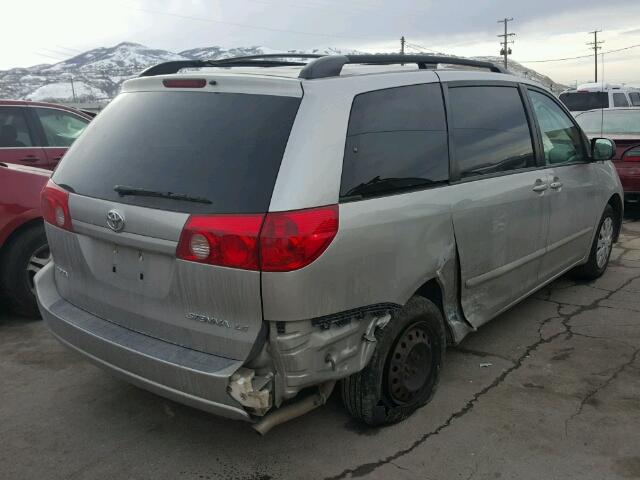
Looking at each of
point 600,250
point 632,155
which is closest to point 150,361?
point 600,250

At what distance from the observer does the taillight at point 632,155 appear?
26.1 feet

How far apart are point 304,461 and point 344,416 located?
444 mm

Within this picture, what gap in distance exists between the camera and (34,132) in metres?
6.62

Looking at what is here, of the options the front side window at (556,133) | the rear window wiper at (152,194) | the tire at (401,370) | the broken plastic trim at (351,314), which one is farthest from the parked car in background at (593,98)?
the rear window wiper at (152,194)

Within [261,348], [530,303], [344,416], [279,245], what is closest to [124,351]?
[261,348]

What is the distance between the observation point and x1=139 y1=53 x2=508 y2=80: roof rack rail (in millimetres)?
2656

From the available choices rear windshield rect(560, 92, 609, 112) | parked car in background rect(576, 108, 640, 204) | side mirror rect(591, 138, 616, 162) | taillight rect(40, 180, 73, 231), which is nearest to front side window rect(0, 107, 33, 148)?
taillight rect(40, 180, 73, 231)

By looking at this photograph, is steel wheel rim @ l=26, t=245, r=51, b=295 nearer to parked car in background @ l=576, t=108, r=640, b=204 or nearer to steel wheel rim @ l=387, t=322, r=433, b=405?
steel wheel rim @ l=387, t=322, r=433, b=405

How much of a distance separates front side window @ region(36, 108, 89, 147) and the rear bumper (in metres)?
4.36

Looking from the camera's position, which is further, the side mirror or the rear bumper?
the side mirror

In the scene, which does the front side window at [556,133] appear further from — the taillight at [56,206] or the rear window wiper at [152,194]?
the taillight at [56,206]

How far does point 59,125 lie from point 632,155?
24.1ft

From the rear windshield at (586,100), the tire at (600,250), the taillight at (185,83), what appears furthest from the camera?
the rear windshield at (586,100)

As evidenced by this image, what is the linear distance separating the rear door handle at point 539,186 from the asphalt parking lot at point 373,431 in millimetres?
1066
